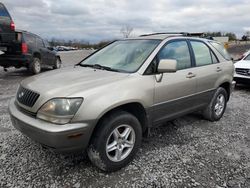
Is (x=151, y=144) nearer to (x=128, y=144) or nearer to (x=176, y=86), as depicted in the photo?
(x=128, y=144)

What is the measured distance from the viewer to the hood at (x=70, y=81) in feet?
8.31

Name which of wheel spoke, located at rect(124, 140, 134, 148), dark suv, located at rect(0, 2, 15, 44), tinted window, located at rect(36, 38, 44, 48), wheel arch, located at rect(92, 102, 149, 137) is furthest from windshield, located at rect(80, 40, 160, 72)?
tinted window, located at rect(36, 38, 44, 48)

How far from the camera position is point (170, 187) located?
262 centimetres

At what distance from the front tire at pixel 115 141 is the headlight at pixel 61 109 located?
40 centimetres

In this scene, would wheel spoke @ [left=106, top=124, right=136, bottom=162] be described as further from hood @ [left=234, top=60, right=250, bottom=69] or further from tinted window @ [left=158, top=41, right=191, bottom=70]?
hood @ [left=234, top=60, right=250, bottom=69]

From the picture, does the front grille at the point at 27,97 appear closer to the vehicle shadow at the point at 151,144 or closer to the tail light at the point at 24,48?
the vehicle shadow at the point at 151,144

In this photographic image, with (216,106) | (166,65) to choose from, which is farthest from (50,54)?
(166,65)

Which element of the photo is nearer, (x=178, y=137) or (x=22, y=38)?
(x=178, y=137)

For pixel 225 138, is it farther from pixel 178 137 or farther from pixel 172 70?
pixel 172 70

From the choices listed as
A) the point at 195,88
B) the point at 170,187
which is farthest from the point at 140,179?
the point at 195,88

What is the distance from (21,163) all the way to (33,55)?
7.80 m

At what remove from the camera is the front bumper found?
7.70 ft

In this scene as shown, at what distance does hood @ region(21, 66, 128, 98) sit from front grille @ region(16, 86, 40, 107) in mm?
52

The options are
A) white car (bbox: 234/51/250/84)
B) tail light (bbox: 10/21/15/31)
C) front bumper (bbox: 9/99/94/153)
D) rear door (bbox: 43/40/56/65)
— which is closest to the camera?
front bumper (bbox: 9/99/94/153)
